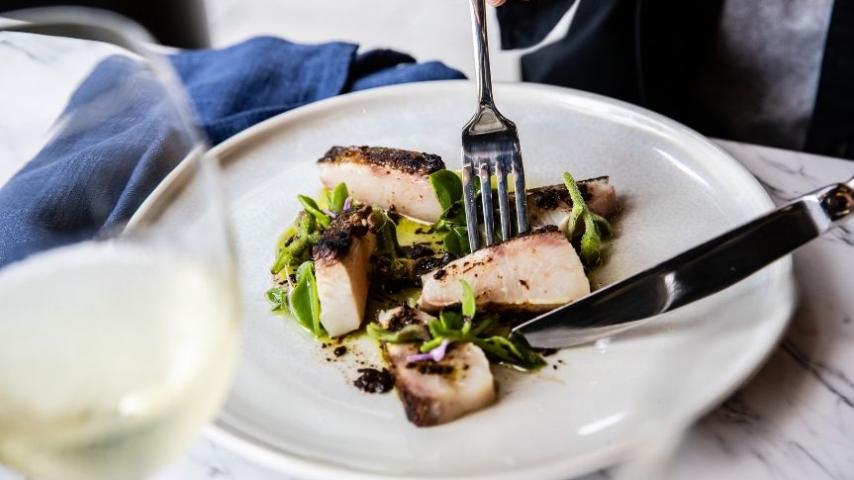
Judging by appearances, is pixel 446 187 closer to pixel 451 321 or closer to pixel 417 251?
pixel 417 251

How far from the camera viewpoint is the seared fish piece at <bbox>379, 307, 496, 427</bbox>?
959mm

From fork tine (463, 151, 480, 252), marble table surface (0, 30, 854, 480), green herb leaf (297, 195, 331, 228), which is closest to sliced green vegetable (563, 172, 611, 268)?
fork tine (463, 151, 480, 252)

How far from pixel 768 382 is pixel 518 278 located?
33cm

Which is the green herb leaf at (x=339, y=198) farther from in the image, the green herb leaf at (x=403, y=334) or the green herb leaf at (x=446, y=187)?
the green herb leaf at (x=403, y=334)

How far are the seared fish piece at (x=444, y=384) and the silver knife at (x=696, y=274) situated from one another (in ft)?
0.32

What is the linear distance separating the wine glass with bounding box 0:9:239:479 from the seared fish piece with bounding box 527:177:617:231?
0.66 metres

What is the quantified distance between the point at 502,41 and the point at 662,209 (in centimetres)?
95

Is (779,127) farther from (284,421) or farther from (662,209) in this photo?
(284,421)

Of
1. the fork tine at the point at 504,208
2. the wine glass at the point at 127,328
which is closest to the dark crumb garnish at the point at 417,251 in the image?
the fork tine at the point at 504,208

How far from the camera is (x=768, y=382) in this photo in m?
0.98

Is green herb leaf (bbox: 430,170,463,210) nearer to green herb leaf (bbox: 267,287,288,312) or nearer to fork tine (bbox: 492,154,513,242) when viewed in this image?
fork tine (bbox: 492,154,513,242)

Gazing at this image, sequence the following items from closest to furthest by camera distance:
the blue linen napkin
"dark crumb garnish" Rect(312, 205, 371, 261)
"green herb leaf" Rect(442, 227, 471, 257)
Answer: the blue linen napkin < "dark crumb garnish" Rect(312, 205, 371, 261) < "green herb leaf" Rect(442, 227, 471, 257)

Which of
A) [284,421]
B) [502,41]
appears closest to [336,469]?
[284,421]

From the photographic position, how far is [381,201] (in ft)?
4.70
